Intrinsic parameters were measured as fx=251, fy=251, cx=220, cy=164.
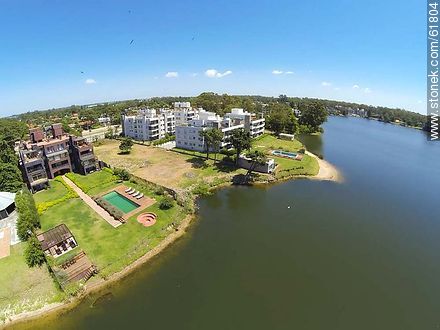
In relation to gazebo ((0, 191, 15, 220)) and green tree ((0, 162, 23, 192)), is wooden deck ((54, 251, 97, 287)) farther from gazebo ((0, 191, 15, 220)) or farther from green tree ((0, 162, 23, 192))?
green tree ((0, 162, 23, 192))

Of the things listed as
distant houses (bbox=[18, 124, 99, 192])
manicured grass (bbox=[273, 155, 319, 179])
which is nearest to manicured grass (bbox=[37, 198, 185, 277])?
distant houses (bbox=[18, 124, 99, 192])

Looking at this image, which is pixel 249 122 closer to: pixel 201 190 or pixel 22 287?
pixel 201 190

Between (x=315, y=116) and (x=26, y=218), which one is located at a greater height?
(x=315, y=116)

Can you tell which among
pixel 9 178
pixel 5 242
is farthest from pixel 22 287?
pixel 9 178

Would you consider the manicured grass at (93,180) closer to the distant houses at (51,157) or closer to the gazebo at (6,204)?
the distant houses at (51,157)

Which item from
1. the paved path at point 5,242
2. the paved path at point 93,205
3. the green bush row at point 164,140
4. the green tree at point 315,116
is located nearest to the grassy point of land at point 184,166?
the green bush row at point 164,140

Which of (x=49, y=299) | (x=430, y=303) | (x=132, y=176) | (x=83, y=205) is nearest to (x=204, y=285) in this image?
(x=49, y=299)

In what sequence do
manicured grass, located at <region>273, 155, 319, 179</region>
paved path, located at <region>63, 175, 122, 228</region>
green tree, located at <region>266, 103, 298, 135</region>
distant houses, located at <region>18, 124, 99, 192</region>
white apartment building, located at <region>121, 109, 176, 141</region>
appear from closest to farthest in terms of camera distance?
paved path, located at <region>63, 175, 122, 228</region> < distant houses, located at <region>18, 124, 99, 192</region> < manicured grass, located at <region>273, 155, 319, 179</region> < white apartment building, located at <region>121, 109, 176, 141</region> < green tree, located at <region>266, 103, 298, 135</region>
